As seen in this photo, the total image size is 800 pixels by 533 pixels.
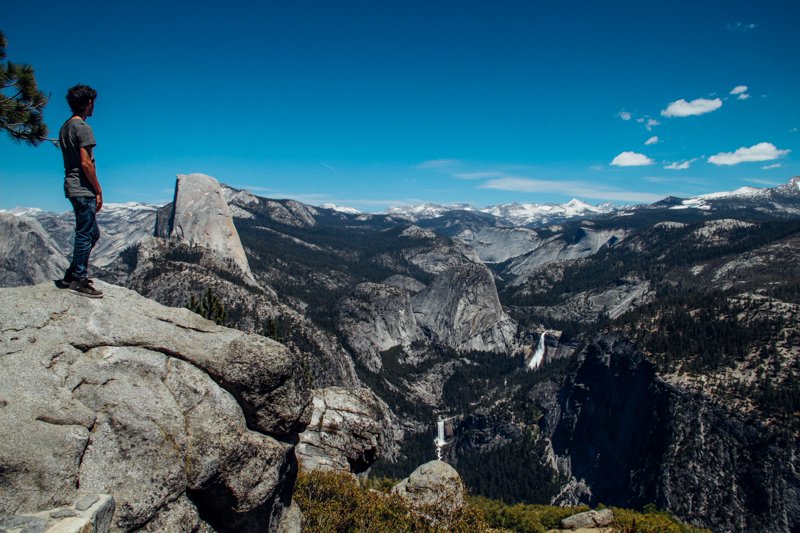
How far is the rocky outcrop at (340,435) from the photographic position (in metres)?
19.6

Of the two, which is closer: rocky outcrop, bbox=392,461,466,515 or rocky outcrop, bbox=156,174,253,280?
rocky outcrop, bbox=392,461,466,515

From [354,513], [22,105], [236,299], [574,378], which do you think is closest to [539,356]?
[574,378]

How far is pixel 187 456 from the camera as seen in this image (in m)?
10.1

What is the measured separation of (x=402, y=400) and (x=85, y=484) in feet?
491

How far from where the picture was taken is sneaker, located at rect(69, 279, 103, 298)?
10586 millimetres

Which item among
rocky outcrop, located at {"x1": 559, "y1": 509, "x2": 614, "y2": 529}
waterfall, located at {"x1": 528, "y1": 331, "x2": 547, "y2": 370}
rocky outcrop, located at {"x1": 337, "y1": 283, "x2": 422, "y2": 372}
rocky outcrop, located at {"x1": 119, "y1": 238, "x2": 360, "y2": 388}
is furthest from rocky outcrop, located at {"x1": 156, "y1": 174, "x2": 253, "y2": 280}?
rocky outcrop, located at {"x1": 559, "y1": 509, "x2": 614, "y2": 529}

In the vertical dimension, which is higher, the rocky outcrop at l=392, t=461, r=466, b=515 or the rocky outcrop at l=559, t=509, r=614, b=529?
the rocky outcrop at l=392, t=461, r=466, b=515

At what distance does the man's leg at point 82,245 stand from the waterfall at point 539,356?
189 metres

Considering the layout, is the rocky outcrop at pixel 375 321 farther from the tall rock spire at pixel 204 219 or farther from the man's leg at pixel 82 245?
the man's leg at pixel 82 245

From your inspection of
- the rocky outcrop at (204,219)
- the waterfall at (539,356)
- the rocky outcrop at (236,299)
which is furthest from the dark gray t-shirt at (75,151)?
the waterfall at (539,356)

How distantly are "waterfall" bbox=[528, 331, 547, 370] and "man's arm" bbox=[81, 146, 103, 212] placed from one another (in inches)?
7464

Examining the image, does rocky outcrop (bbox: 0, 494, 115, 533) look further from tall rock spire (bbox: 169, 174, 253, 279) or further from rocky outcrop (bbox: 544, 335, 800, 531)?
tall rock spire (bbox: 169, 174, 253, 279)

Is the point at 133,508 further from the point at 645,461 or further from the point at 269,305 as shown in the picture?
the point at 269,305

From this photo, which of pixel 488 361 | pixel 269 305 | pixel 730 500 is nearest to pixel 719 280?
pixel 488 361
